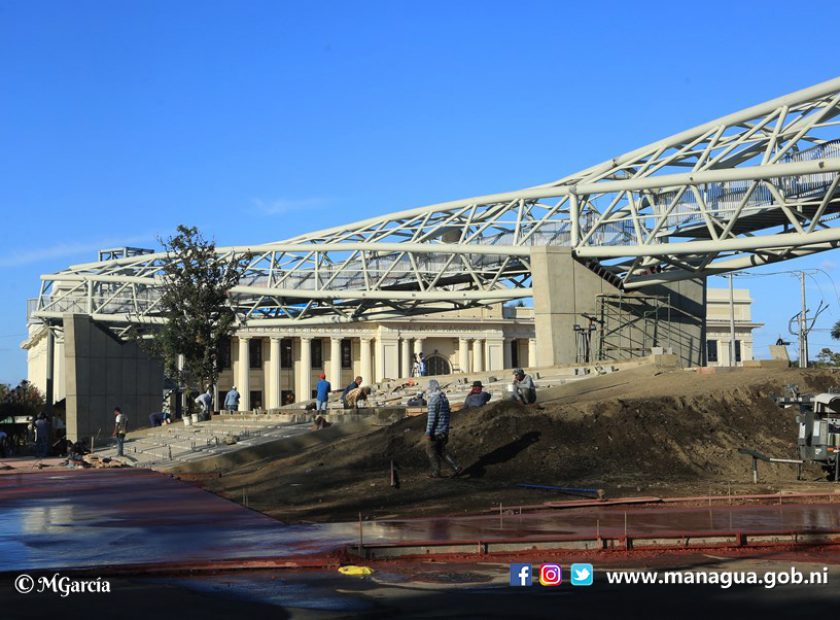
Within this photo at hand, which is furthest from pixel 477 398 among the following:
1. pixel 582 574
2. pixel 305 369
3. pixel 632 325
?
pixel 305 369

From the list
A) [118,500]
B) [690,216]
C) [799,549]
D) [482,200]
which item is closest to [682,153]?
[690,216]

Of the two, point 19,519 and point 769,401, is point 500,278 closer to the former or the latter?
point 769,401

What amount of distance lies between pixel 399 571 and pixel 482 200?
46069mm

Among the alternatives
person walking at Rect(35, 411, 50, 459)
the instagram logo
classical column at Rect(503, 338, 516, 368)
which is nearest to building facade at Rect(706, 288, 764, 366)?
classical column at Rect(503, 338, 516, 368)

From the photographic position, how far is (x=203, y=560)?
10.7 m

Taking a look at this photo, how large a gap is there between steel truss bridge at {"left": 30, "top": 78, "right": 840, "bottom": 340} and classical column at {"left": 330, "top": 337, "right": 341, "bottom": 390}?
30.5 metres

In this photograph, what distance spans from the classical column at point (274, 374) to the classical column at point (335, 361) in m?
5.31

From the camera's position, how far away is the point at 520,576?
31.2 feet

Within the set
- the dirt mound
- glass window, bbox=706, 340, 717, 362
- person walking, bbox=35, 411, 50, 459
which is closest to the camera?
the dirt mound

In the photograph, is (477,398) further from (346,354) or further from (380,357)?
(346,354)

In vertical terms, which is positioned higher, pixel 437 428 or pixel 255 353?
pixel 255 353

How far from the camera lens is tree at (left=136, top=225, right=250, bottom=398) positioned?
4228 cm

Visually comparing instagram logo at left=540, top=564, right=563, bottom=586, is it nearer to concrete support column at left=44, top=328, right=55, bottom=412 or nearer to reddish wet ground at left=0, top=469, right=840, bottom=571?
reddish wet ground at left=0, top=469, right=840, bottom=571

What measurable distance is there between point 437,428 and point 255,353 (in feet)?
289
